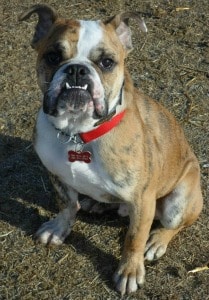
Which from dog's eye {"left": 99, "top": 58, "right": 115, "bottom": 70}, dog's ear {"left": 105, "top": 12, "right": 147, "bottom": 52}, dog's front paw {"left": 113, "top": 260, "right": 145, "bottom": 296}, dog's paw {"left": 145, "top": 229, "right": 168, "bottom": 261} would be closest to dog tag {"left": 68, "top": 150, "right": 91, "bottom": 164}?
dog's eye {"left": 99, "top": 58, "right": 115, "bottom": 70}

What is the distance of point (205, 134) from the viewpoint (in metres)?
4.81

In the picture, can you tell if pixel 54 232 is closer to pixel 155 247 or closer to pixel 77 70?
pixel 155 247

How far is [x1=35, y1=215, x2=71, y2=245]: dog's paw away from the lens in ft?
12.8

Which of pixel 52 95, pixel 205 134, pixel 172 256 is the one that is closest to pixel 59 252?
pixel 172 256

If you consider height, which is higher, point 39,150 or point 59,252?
point 39,150

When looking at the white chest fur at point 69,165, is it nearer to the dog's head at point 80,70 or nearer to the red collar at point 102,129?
the red collar at point 102,129

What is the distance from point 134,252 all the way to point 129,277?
166mm

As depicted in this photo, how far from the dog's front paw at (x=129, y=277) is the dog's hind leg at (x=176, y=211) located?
0.20 m

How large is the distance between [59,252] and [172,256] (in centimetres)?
76

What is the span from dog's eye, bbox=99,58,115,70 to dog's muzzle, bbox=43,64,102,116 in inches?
6.1

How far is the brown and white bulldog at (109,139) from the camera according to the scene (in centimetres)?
307

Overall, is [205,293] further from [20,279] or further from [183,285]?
[20,279]

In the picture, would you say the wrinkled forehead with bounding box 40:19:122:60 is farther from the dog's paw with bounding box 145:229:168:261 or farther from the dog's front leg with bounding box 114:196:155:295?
the dog's paw with bounding box 145:229:168:261

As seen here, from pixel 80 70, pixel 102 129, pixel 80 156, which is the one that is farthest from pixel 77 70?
pixel 80 156
